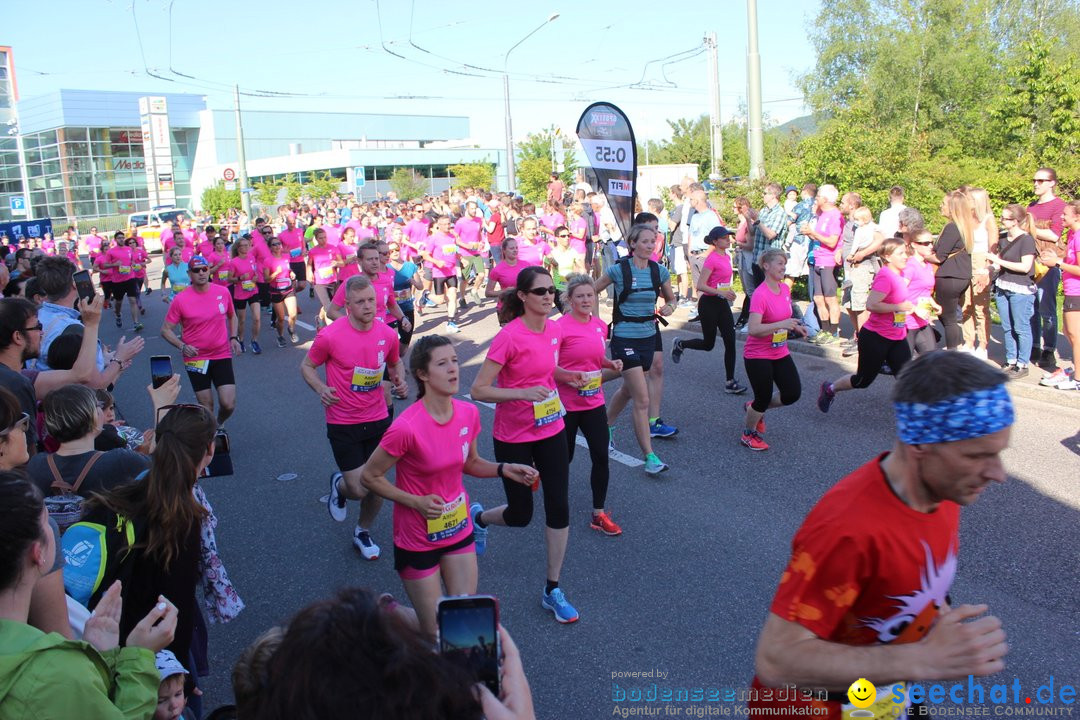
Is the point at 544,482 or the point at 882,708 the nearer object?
the point at 882,708

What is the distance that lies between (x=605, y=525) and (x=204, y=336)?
441 centimetres

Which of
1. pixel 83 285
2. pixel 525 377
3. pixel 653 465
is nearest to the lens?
pixel 525 377

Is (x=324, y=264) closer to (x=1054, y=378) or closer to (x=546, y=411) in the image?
(x=546, y=411)

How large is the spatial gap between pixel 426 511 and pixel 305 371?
249cm

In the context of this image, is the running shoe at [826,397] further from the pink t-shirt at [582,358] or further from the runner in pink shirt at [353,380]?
the runner in pink shirt at [353,380]

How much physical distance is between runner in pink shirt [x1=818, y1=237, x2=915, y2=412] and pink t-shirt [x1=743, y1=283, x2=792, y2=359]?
81 centimetres

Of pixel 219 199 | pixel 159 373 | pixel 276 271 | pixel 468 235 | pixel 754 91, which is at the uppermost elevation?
pixel 219 199

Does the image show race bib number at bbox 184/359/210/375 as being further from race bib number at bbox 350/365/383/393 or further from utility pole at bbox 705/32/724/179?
utility pole at bbox 705/32/724/179

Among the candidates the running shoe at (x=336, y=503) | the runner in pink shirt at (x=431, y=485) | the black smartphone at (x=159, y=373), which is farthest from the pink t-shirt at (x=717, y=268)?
the black smartphone at (x=159, y=373)

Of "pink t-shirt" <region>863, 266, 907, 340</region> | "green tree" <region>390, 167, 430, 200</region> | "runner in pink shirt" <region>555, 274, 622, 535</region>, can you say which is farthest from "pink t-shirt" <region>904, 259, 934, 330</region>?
"green tree" <region>390, 167, 430, 200</region>

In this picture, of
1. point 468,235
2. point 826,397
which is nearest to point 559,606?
point 826,397

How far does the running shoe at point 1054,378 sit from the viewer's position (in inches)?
338

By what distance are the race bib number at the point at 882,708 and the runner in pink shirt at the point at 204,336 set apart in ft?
22.9

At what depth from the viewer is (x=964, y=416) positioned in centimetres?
207
